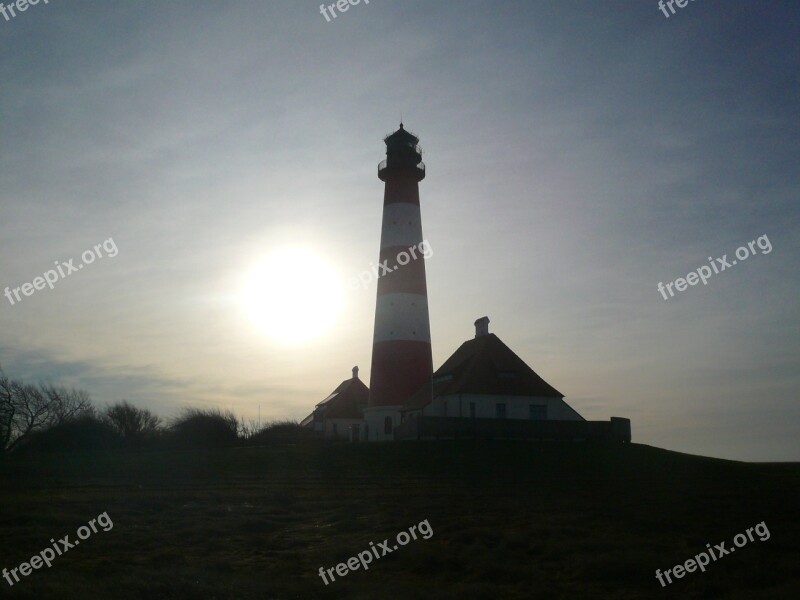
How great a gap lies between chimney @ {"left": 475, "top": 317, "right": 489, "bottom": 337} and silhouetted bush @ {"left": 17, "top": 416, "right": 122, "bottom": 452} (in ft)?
88.5

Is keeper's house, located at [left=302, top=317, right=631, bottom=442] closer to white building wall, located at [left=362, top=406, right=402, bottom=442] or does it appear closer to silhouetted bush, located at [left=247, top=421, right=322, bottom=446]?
white building wall, located at [left=362, top=406, right=402, bottom=442]

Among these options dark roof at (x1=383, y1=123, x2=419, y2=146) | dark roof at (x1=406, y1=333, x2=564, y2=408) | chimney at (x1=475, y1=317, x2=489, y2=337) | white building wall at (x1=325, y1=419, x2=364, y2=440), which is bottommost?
white building wall at (x1=325, y1=419, x2=364, y2=440)

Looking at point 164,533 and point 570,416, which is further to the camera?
point 570,416

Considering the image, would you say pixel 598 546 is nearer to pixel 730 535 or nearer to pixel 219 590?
pixel 730 535

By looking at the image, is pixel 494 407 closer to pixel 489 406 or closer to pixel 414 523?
pixel 489 406

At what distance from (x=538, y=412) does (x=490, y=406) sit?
3248 mm

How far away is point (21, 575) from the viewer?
13.5 m

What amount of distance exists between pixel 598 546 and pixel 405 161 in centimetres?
3425

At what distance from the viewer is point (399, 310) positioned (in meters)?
43.6

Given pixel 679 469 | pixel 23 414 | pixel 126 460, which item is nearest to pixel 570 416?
pixel 679 469

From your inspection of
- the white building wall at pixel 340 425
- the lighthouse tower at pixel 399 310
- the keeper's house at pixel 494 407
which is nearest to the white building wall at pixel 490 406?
the keeper's house at pixel 494 407

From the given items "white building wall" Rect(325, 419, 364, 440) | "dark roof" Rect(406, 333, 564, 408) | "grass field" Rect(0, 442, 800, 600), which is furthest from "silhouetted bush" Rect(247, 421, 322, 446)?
"grass field" Rect(0, 442, 800, 600)

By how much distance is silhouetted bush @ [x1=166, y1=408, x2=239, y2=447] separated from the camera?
53750 mm

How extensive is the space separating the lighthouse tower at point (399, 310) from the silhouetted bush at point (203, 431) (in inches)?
586
